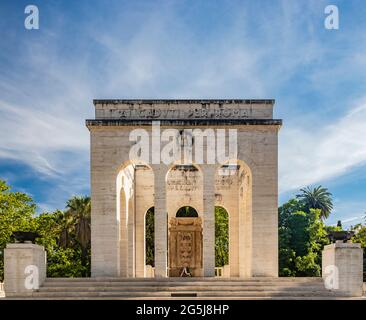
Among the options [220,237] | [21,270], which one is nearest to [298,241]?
[220,237]

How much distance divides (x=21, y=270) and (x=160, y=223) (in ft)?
22.9

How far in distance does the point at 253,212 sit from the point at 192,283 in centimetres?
506

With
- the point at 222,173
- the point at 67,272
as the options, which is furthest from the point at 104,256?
the point at 67,272

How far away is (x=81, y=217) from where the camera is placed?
144 ft

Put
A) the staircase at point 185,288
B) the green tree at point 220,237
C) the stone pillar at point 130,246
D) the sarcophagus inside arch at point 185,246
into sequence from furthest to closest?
the green tree at point 220,237
the sarcophagus inside arch at point 185,246
the stone pillar at point 130,246
the staircase at point 185,288

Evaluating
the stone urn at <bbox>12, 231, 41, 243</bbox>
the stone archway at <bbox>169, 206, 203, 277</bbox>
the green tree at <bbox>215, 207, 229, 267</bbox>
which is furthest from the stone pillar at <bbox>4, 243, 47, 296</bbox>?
the green tree at <bbox>215, 207, 229, 267</bbox>

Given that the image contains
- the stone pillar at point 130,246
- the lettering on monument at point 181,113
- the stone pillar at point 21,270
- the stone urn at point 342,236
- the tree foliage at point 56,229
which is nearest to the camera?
the stone pillar at point 21,270

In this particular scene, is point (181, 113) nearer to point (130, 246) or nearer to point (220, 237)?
point (130, 246)

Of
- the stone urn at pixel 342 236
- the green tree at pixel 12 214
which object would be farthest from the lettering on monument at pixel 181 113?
the green tree at pixel 12 214

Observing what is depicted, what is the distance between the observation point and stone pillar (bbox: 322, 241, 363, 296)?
23344 mm

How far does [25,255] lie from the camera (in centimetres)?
2342

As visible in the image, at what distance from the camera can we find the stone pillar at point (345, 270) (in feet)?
76.6

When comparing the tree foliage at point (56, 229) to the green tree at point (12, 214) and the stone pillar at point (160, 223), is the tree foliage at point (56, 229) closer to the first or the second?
the green tree at point (12, 214)

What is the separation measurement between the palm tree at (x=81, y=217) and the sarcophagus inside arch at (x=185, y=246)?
10.6 metres
